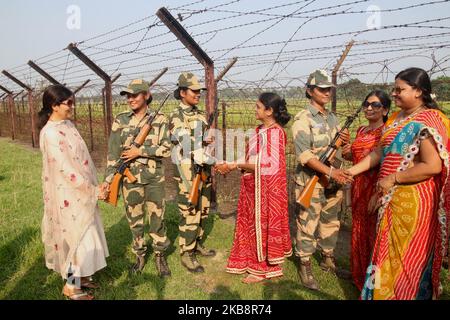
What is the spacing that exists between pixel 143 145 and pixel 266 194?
1269 mm

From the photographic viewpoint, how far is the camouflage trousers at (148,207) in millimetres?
3361

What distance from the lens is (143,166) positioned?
10.9 feet

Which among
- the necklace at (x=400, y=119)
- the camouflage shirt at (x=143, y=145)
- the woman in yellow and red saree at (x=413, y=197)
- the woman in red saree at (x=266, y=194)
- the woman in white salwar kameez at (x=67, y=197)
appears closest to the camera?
the woman in yellow and red saree at (x=413, y=197)

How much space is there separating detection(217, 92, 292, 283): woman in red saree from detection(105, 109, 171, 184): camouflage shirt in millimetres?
610

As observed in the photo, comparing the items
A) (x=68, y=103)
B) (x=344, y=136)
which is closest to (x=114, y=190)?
(x=68, y=103)

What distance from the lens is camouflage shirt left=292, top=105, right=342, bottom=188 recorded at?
3.01 meters

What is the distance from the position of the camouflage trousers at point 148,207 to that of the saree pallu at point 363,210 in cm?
185

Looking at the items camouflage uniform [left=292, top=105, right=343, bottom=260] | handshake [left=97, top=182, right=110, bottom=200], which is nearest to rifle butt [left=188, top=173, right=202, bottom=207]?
handshake [left=97, top=182, right=110, bottom=200]

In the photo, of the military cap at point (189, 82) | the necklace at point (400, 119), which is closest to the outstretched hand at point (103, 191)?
the military cap at point (189, 82)

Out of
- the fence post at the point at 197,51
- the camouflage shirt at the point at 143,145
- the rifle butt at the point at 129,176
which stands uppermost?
the fence post at the point at 197,51

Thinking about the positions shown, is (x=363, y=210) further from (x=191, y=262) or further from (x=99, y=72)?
(x=99, y=72)

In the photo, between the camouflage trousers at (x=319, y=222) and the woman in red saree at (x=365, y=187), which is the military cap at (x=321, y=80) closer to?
the woman in red saree at (x=365, y=187)

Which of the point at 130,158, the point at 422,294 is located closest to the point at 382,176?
the point at 422,294

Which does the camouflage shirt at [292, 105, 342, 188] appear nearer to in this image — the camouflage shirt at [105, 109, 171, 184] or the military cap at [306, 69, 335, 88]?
the military cap at [306, 69, 335, 88]
